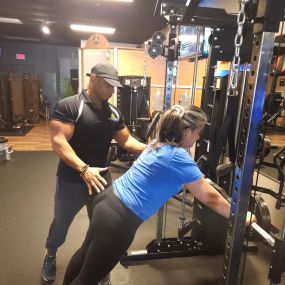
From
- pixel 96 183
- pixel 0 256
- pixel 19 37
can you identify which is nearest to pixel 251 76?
pixel 96 183

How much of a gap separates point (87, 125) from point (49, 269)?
115 centimetres

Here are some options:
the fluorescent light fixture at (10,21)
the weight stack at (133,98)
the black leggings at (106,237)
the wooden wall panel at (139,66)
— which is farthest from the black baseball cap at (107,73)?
the fluorescent light fixture at (10,21)

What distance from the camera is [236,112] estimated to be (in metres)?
1.38

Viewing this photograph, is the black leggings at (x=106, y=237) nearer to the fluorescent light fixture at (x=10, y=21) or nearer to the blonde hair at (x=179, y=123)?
the blonde hair at (x=179, y=123)

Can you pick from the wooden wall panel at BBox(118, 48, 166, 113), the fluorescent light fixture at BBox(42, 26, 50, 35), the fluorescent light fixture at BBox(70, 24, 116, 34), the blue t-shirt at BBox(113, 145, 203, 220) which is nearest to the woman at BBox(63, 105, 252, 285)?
the blue t-shirt at BBox(113, 145, 203, 220)

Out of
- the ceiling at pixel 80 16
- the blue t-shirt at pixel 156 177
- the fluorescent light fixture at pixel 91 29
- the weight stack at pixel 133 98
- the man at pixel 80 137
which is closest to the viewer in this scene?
the blue t-shirt at pixel 156 177

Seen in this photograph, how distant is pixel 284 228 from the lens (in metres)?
0.92

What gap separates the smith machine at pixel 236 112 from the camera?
2.61ft

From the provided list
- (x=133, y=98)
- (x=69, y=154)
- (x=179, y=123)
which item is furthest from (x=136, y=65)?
(x=179, y=123)

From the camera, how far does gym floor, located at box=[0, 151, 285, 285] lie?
2047mm

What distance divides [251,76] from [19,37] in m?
10.5

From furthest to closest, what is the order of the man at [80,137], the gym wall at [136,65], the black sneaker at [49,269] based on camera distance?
the gym wall at [136,65], the black sneaker at [49,269], the man at [80,137]

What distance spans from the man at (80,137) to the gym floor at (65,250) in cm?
38

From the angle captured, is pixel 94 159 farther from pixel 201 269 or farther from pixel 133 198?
pixel 201 269
